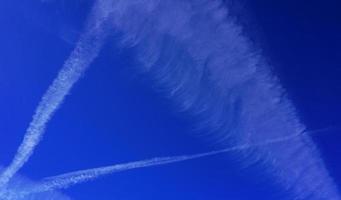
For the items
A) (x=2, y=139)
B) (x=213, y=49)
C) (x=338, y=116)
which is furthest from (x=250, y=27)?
(x=2, y=139)

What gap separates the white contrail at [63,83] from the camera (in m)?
1.03

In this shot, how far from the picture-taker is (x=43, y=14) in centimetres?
100

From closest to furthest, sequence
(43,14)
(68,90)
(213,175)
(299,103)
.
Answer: (43,14) → (68,90) → (299,103) → (213,175)

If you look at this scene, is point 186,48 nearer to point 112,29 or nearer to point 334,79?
point 112,29

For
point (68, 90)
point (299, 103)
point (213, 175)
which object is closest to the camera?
point (68, 90)

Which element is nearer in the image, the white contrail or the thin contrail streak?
the white contrail

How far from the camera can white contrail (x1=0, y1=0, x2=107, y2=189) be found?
1026 mm

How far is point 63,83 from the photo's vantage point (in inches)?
42.7

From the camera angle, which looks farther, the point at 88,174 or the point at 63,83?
the point at 88,174

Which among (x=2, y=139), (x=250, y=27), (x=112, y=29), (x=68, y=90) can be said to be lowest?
(x=2, y=139)

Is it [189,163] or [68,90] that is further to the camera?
[189,163]

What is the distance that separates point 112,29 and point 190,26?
0.61 ft

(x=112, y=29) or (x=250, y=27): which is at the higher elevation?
(x=250, y=27)

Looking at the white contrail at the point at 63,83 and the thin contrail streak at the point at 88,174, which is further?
the thin contrail streak at the point at 88,174
